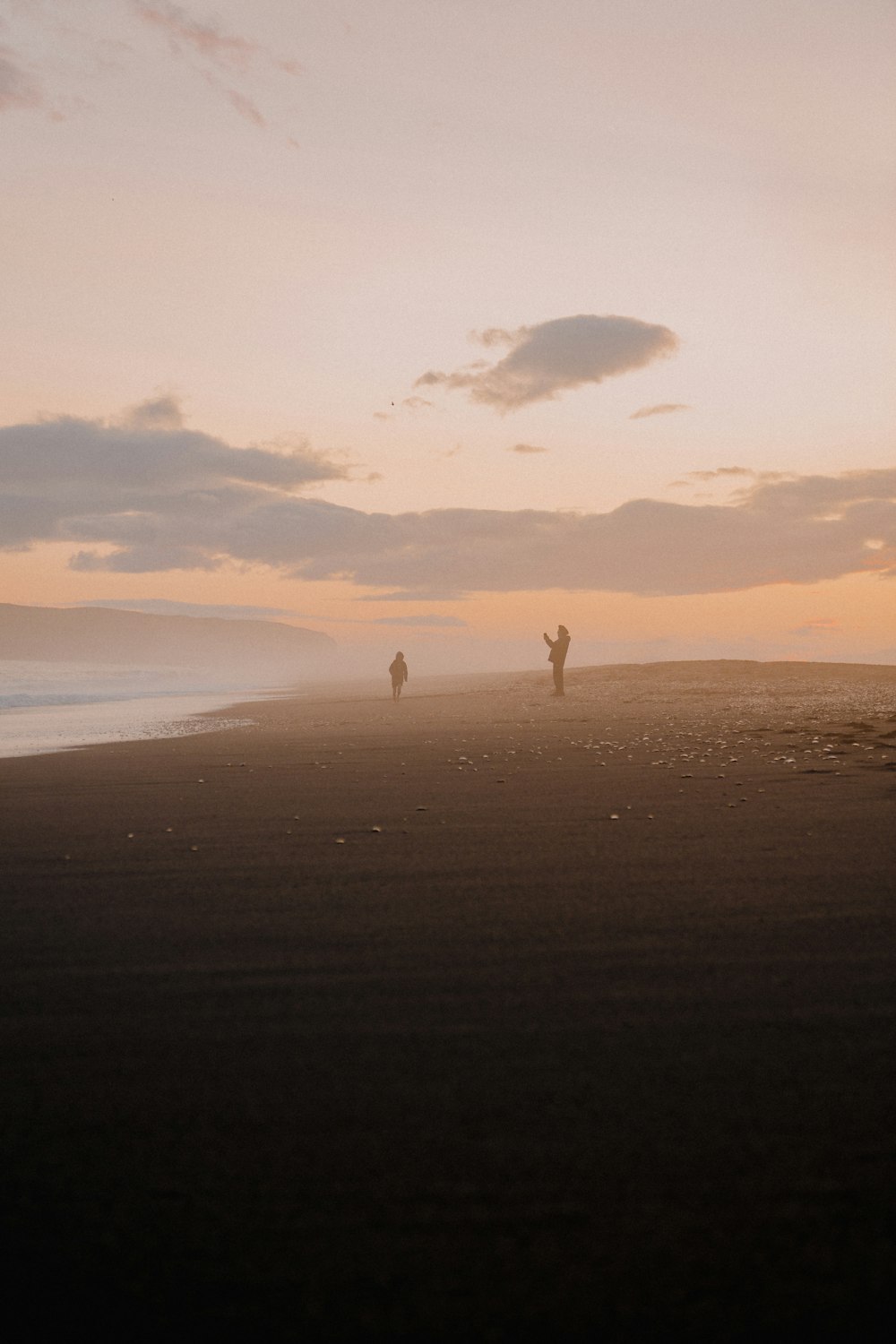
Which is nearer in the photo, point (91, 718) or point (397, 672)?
point (91, 718)

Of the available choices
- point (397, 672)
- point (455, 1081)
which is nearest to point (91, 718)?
point (397, 672)

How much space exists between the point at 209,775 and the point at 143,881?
567 cm

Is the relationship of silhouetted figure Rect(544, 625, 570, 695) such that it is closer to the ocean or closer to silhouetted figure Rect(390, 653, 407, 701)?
silhouetted figure Rect(390, 653, 407, 701)

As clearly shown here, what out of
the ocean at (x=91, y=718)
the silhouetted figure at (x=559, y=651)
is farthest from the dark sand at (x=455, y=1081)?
the silhouetted figure at (x=559, y=651)

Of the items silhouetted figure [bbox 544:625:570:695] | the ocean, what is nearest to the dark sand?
the ocean

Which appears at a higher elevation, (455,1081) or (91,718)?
(91,718)

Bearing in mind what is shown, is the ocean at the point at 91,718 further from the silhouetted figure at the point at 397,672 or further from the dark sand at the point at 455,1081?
the dark sand at the point at 455,1081

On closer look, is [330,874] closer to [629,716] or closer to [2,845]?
[2,845]

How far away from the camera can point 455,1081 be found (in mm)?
3133

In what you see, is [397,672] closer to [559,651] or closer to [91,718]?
[559,651]

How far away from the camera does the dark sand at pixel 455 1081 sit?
2178 mm

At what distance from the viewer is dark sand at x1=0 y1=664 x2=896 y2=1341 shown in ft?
7.14

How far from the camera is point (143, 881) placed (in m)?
6.08

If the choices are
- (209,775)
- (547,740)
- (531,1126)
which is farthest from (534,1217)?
(547,740)
